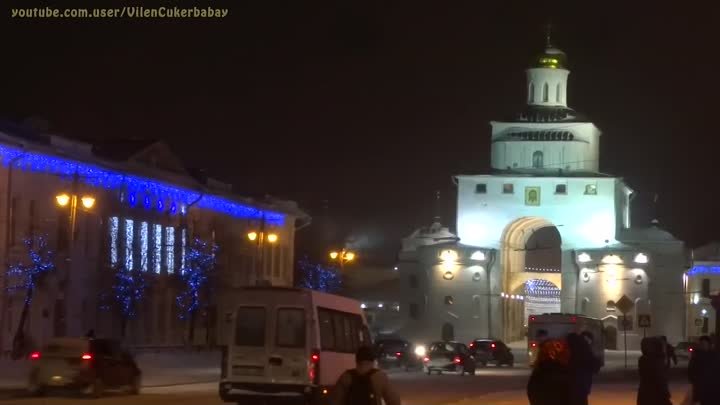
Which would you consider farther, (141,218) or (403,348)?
(141,218)

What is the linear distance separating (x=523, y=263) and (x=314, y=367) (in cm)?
9157

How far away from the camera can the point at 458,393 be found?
3856cm

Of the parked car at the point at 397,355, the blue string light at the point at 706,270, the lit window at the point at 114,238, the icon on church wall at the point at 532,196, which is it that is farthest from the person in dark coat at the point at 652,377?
the blue string light at the point at 706,270

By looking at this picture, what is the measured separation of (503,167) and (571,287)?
1071cm

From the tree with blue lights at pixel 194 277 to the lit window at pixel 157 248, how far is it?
116cm

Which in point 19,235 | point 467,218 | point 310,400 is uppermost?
point 467,218

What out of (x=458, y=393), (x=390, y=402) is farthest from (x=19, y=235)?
(x=390, y=402)

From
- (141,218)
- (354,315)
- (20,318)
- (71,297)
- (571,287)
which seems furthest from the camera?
(571,287)

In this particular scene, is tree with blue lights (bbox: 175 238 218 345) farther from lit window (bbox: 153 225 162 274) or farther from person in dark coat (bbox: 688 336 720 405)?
person in dark coat (bbox: 688 336 720 405)

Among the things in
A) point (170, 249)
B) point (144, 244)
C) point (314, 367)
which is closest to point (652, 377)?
point (314, 367)

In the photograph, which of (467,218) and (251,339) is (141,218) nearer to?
(251,339)

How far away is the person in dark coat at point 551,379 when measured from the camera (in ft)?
42.5

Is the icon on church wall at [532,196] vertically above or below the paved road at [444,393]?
above

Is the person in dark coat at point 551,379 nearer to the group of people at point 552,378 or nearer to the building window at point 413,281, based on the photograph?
the group of people at point 552,378
